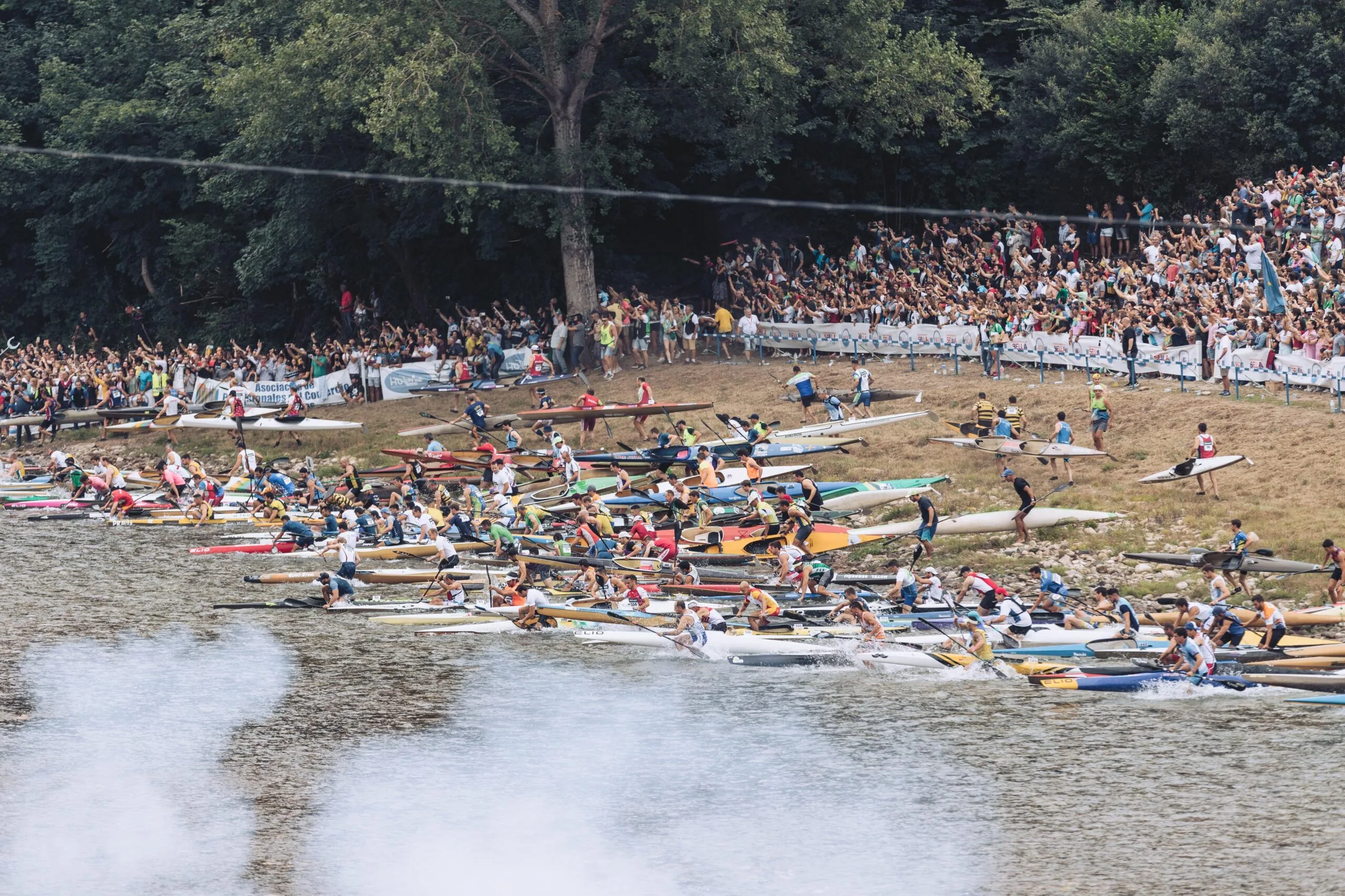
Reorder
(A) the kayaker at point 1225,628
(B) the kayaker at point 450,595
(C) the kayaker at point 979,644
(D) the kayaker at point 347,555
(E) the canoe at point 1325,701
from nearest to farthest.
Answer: (E) the canoe at point 1325,701, (A) the kayaker at point 1225,628, (C) the kayaker at point 979,644, (B) the kayaker at point 450,595, (D) the kayaker at point 347,555

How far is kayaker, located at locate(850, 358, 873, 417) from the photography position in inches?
1564

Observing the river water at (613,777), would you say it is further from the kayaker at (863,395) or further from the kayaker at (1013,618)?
the kayaker at (863,395)

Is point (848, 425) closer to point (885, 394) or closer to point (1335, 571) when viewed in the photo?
point (885, 394)

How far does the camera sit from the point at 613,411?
137 ft

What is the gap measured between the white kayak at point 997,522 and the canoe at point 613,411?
8.54 metres

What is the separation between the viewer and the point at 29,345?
2589 inches

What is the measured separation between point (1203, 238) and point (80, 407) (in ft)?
113

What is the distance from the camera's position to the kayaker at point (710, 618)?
89.9 feet

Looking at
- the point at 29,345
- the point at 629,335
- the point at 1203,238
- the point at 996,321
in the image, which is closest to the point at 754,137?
the point at 629,335

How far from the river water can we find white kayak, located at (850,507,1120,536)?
7289mm

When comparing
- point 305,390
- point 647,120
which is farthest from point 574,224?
point 305,390

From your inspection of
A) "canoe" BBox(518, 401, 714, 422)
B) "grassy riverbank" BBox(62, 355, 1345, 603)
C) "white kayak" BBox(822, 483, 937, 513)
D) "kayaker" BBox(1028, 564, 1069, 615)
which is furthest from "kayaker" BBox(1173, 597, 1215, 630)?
"canoe" BBox(518, 401, 714, 422)

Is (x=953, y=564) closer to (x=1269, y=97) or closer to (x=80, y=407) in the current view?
(x=1269, y=97)

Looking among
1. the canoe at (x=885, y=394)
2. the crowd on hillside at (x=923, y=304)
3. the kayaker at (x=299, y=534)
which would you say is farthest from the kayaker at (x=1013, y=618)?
the kayaker at (x=299, y=534)
